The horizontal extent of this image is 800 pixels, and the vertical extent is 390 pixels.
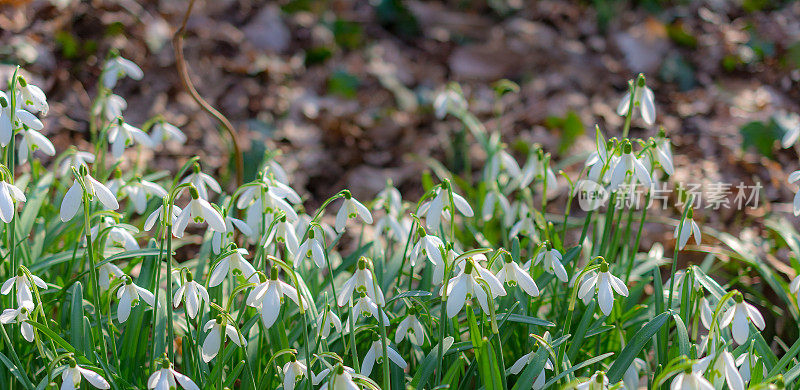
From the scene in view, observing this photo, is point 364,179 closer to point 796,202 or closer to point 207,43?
point 207,43

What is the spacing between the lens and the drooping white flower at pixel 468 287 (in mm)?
1332

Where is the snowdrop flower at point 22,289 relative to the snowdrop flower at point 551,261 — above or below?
below

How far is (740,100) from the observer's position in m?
4.30

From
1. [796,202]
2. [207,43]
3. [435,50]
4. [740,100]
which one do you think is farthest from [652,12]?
[796,202]

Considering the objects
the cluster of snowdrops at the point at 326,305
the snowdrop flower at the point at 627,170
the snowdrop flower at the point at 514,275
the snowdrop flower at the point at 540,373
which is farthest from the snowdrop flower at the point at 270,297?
the snowdrop flower at the point at 627,170

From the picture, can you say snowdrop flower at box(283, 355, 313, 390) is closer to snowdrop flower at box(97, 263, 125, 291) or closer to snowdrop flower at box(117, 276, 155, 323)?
snowdrop flower at box(117, 276, 155, 323)

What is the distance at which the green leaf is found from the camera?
5.11ft

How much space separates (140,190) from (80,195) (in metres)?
0.59

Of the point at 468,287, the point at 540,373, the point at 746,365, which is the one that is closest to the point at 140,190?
the point at 468,287

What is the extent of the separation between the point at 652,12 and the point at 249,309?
14.6ft

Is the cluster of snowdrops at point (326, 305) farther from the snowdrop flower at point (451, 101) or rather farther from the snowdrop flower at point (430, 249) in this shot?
the snowdrop flower at point (451, 101)

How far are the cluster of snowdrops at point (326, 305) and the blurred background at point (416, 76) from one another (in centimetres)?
112

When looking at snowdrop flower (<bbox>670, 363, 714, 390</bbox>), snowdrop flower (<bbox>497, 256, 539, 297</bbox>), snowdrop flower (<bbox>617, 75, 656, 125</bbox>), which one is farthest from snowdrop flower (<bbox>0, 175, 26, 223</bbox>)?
snowdrop flower (<bbox>617, 75, 656, 125</bbox>)

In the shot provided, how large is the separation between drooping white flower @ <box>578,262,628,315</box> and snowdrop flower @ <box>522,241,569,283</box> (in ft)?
0.34
